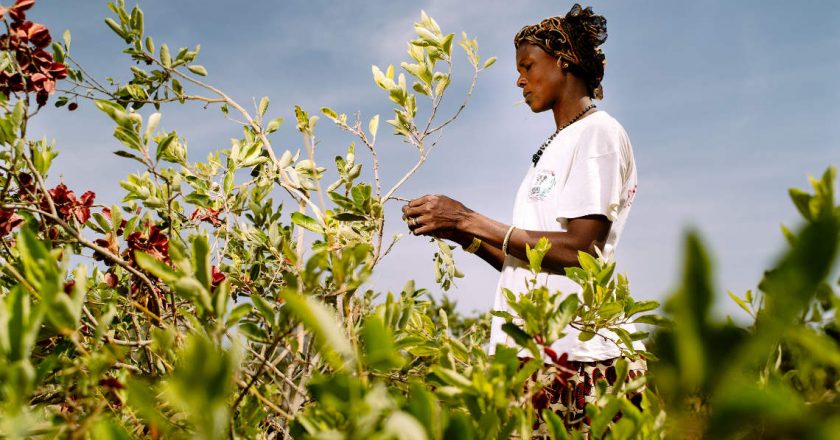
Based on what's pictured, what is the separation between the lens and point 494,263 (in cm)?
296

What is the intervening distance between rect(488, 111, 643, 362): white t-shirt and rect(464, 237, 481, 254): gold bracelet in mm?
182

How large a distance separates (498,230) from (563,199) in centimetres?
29

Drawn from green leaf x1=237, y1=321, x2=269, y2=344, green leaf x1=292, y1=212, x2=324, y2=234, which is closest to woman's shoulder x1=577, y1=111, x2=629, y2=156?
green leaf x1=292, y1=212, x2=324, y2=234

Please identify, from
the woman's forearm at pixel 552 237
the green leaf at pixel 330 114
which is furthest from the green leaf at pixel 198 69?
the woman's forearm at pixel 552 237

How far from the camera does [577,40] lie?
3.05m

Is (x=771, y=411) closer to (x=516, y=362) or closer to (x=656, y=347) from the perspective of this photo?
(x=656, y=347)

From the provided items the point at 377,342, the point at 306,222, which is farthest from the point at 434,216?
the point at 377,342

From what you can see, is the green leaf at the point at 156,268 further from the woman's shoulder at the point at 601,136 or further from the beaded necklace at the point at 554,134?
the beaded necklace at the point at 554,134

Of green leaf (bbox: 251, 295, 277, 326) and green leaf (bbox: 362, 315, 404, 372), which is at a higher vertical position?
green leaf (bbox: 251, 295, 277, 326)

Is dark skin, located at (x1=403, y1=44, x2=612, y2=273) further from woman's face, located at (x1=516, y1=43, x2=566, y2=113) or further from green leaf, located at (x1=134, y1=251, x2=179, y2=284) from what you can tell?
green leaf, located at (x1=134, y1=251, x2=179, y2=284)

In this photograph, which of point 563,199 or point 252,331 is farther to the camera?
point 563,199

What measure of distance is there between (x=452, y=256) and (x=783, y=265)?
2027 mm

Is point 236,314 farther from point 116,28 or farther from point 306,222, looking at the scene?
point 116,28

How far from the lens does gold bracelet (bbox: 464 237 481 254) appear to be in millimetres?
2516
